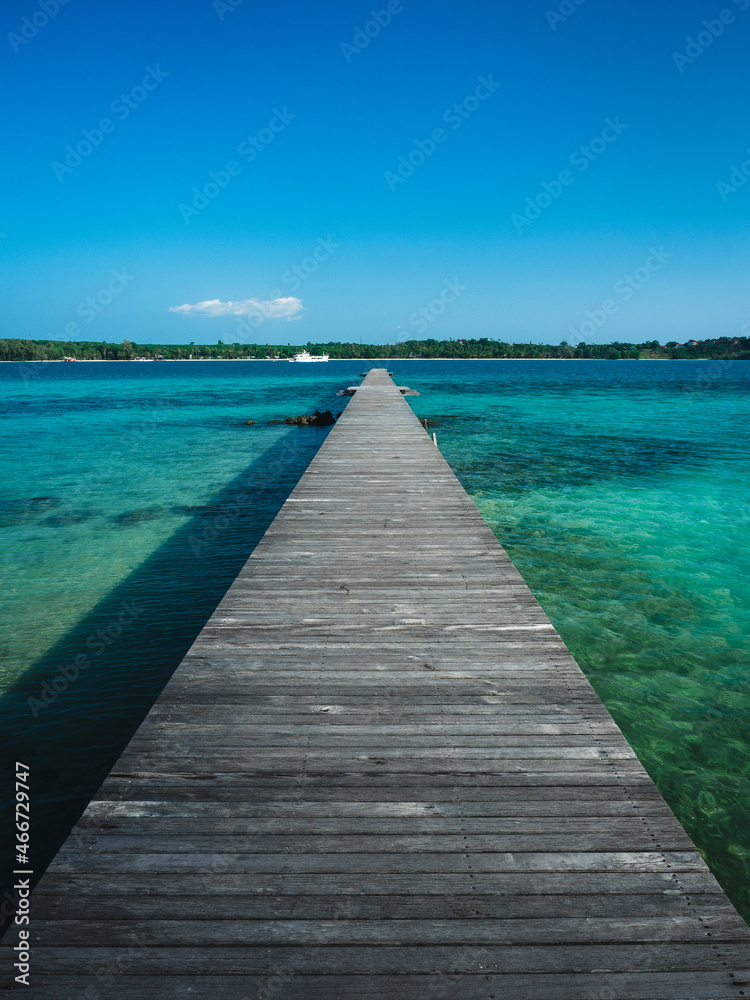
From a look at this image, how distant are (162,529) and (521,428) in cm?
2051

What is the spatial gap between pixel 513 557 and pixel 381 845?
7.72 meters

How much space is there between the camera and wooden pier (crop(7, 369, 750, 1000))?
2.08m

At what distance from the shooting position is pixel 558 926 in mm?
2230

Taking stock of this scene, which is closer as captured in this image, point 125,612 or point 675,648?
point 675,648

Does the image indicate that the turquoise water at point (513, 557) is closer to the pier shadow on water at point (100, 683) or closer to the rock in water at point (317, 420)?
the pier shadow on water at point (100, 683)

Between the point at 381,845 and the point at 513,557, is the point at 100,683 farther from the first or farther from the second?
the point at 513,557

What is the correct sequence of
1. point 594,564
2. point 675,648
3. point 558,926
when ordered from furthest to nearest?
point 594,564 → point 675,648 → point 558,926

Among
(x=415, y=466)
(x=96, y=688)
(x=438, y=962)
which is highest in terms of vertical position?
(x=415, y=466)

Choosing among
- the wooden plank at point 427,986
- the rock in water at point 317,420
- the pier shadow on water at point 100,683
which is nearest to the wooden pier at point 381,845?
the wooden plank at point 427,986

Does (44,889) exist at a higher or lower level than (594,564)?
higher

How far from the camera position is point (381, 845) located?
2.60m

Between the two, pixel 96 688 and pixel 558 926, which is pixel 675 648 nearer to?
pixel 558 926

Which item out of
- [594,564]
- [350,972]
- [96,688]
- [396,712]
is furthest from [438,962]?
[594,564]

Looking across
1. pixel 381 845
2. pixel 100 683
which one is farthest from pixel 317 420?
pixel 381 845
